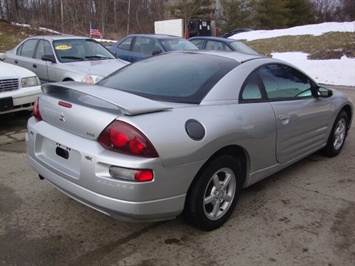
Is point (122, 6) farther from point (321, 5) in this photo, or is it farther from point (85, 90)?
point (321, 5)

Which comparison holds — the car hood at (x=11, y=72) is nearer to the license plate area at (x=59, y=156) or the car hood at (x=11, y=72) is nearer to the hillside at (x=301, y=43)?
the license plate area at (x=59, y=156)

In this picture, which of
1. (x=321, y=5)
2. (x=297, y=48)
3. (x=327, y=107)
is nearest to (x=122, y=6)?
(x=297, y=48)

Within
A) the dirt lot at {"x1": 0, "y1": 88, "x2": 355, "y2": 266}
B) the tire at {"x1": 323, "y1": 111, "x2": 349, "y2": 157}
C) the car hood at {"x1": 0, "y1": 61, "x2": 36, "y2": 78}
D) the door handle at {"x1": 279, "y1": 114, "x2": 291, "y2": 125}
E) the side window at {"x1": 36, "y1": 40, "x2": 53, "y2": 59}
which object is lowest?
the dirt lot at {"x1": 0, "y1": 88, "x2": 355, "y2": 266}

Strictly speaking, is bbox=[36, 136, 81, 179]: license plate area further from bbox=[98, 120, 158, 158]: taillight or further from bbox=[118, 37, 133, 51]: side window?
bbox=[118, 37, 133, 51]: side window

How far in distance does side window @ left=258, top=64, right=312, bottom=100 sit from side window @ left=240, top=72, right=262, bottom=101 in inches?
5.4

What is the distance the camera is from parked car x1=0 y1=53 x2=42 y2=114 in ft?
17.9

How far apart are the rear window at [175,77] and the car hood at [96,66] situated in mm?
2846

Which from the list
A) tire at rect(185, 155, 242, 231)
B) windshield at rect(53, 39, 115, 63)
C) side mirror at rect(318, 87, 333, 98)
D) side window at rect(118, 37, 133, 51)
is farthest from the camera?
side window at rect(118, 37, 133, 51)

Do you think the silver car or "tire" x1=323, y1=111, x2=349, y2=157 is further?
"tire" x1=323, y1=111, x2=349, y2=157

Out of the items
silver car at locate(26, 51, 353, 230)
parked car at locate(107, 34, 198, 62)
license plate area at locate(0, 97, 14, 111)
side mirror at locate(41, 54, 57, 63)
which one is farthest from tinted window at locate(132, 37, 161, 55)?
silver car at locate(26, 51, 353, 230)

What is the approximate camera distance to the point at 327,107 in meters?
4.32

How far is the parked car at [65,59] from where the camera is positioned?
6516 millimetres

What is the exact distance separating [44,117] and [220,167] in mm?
1549

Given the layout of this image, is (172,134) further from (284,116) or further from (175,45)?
(175,45)
